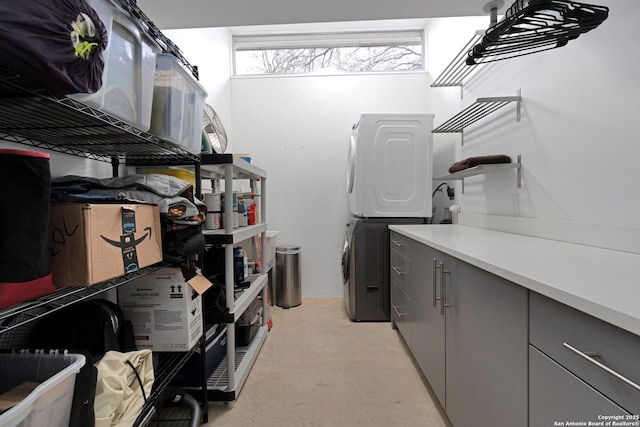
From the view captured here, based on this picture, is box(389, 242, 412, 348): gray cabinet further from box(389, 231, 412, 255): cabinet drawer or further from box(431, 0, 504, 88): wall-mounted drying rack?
box(431, 0, 504, 88): wall-mounted drying rack

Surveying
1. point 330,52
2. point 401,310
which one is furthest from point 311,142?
point 401,310

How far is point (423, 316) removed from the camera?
5.36ft

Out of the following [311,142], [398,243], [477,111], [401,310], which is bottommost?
[401,310]

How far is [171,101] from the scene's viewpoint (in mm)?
1081

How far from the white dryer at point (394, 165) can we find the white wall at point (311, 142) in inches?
29.7

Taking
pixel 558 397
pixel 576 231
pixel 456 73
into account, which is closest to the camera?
pixel 558 397

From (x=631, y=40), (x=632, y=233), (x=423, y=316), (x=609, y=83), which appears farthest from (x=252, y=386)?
(x=631, y=40)

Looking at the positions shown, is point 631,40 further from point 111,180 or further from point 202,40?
point 202,40

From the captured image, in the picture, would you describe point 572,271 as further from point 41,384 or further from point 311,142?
point 311,142

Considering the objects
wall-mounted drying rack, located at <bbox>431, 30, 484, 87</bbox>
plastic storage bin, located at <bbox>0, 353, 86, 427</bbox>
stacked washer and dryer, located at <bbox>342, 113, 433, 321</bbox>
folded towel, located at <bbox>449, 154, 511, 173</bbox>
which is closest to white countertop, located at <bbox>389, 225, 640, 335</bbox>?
folded towel, located at <bbox>449, 154, 511, 173</bbox>

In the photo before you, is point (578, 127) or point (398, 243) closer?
point (578, 127)

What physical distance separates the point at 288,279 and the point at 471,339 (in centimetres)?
225

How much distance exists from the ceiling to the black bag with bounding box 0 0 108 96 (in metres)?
1.10

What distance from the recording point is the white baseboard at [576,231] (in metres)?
1.08
